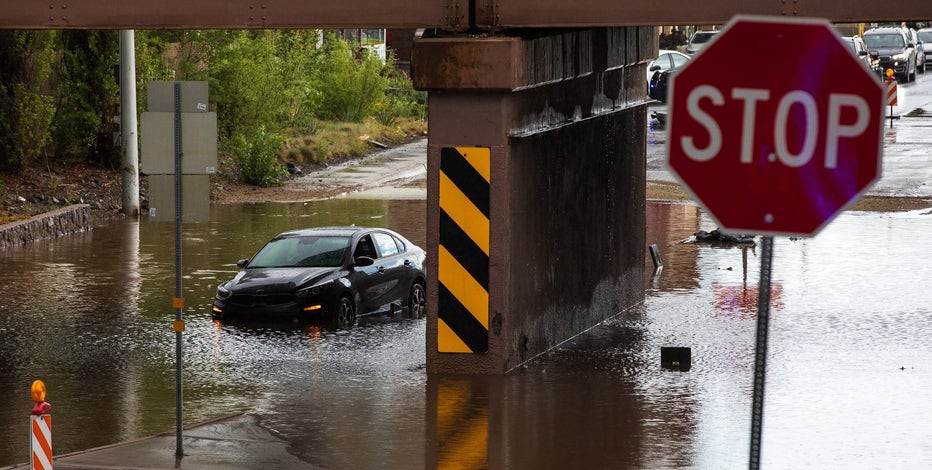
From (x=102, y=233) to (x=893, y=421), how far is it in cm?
1659

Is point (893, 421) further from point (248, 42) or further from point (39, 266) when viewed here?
point (248, 42)

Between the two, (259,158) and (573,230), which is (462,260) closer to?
(573,230)

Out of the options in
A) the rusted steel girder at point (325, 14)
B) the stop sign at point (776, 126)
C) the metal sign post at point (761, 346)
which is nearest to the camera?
the stop sign at point (776, 126)

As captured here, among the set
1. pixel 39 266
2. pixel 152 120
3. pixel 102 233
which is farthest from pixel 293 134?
pixel 152 120

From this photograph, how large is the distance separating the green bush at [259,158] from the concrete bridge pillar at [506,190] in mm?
16959

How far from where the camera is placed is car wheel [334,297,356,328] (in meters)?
18.1

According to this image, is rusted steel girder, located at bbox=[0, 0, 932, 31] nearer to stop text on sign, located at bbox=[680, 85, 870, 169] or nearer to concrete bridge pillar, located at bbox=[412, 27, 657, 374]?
concrete bridge pillar, located at bbox=[412, 27, 657, 374]

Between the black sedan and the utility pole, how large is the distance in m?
9.37

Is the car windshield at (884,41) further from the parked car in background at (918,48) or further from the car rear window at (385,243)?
the car rear window at (385,243)

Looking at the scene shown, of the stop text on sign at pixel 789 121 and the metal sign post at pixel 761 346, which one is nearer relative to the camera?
the stop text on sign at pixel 789 121

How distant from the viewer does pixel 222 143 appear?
33719 mm

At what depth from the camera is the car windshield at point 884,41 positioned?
2314 inches

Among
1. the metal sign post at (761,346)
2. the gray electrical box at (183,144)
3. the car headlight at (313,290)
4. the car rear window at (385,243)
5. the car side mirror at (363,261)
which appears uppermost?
the gray electrical box at (183,144)

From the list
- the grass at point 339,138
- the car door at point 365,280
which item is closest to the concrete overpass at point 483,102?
the car door at point 365,280
